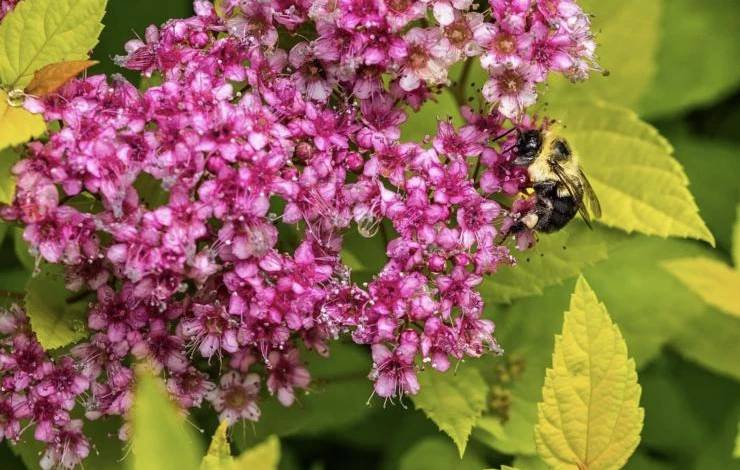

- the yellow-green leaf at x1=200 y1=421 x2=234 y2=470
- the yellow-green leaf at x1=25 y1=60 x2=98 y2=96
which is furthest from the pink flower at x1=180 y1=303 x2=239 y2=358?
the yellow-green leaf at x1=25 y1=60 x2=98 y2=96

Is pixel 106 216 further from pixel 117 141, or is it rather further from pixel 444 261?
pixel 444 261

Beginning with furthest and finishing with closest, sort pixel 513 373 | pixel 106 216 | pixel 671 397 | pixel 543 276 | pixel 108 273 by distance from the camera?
pixel 671 397, pixel 513 373, pixel 543 276, pixel 108 273, pixel 106 216

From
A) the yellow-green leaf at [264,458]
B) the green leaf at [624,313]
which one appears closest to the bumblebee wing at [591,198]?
the green leaf at [624,313]

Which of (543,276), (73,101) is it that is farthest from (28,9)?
(543,276)

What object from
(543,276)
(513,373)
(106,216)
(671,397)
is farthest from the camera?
(671,397)

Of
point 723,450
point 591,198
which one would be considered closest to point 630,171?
point 591,198

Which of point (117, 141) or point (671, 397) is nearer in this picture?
point (117, 141)

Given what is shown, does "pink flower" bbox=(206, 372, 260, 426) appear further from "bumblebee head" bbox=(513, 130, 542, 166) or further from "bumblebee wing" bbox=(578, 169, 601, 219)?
"bumblebee wing" bbox=(578, 169, 601, 219)
